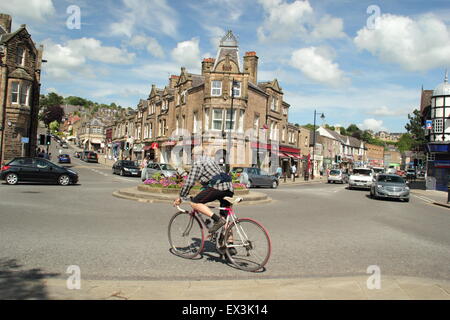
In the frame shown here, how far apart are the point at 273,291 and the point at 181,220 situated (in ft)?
8.10

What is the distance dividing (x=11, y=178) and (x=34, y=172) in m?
1.11

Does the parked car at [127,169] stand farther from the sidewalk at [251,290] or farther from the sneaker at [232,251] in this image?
the sidewalk at [251,290]

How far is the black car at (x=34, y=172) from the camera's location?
65.3 feet

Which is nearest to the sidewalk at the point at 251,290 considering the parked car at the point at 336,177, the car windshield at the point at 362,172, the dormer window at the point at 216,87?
the car windshield at the point at 362,172

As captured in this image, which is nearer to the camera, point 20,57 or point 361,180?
point 361,180

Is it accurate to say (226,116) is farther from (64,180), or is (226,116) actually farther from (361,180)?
(64,180)

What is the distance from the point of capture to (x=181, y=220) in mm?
6750

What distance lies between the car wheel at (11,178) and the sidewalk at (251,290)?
682 inches

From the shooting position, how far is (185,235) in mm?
6742

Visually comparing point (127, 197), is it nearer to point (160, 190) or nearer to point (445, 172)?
point (160, 190)

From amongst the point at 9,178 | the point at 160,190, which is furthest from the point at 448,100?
the point at 9,178

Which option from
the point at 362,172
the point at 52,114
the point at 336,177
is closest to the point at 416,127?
the point at 336,177

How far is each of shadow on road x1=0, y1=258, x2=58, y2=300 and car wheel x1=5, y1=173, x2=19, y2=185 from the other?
16.0m

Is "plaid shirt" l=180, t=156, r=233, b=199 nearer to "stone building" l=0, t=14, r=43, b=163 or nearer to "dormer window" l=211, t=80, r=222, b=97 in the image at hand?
"stone building" l=0, t=14, r=43, b=163
